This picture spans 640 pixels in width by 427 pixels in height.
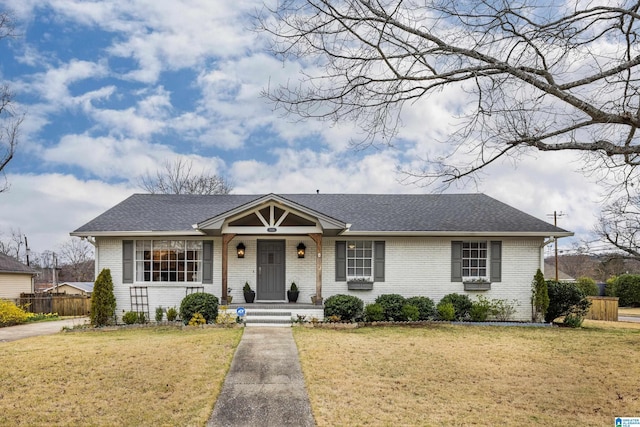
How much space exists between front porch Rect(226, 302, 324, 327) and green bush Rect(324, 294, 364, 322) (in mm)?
265

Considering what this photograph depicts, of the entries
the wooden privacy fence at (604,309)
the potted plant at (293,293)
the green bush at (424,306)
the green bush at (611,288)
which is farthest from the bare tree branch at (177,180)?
the green bush at (611,288)

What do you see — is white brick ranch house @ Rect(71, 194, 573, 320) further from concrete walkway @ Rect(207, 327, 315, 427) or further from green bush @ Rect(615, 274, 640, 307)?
green bush @ Rect(615, 274, 640, 307)

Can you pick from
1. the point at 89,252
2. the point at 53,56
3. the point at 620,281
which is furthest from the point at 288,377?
the point at 89,252

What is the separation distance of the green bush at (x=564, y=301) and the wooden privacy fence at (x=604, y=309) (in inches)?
245

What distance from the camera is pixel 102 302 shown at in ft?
46.8

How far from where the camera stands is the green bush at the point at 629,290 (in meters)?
31.5

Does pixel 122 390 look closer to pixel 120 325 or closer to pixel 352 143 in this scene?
pixel 352 143

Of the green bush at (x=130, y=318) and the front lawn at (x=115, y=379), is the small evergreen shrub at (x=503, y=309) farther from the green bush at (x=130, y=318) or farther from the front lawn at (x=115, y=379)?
the green bush at (x=130, y=318)

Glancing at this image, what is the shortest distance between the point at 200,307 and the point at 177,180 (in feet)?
68.3

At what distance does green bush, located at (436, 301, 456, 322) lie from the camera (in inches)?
562

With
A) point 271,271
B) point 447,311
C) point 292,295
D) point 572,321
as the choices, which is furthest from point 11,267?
point 572,321

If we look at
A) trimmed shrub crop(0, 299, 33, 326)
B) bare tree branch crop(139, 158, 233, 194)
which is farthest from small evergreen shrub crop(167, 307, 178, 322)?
bare tree branch crop(139, 158, 233, 194)

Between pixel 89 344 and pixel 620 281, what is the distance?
112 ft

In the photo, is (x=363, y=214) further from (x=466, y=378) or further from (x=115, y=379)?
(x=115, y=379)
